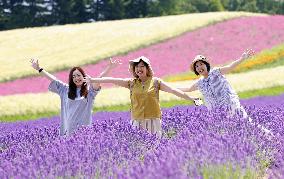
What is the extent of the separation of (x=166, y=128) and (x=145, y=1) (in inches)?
2200

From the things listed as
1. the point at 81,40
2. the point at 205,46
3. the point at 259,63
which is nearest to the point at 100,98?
the point at 259,63

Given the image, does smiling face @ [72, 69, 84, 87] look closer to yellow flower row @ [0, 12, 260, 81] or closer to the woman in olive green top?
the woman in olive green top

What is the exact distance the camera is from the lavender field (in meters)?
4.25

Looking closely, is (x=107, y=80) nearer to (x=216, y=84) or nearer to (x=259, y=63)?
(x=216, y=84)

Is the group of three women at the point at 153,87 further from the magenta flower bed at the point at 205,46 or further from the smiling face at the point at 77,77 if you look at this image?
the magenta flower bed at the point at 205,46

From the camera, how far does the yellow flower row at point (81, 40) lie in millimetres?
30672

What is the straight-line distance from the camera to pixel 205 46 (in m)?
31.1

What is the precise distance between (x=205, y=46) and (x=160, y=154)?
26.7 meters

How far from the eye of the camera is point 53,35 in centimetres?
3891

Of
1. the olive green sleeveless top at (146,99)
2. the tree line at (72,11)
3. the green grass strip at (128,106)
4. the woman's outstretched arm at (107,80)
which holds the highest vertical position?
the tree line at (72,11)

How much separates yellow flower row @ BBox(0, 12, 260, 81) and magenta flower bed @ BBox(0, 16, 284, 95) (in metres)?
1.26

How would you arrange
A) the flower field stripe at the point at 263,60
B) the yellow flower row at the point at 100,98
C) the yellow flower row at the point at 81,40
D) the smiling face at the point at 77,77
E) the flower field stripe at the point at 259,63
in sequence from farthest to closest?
1. the yellow flower row at the point at 81,40
2. the flower field stripe at the point at 263,60
3. the flower field stripe at the point at 259,63
4. the yellow flower row at the point at 100,98
5. the smiling face at the point at 77,77

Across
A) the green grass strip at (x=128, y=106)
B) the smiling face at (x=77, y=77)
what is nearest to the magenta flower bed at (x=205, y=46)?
the green grass strip at (x=128, y=106)

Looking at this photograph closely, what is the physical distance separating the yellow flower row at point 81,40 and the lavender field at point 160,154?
22.3m
